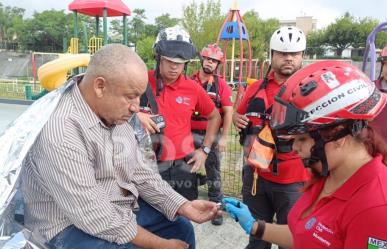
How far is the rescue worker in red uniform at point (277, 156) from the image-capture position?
2852 millimetres

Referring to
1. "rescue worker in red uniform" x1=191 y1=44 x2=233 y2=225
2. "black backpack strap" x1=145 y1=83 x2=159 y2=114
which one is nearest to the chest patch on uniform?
"black backpack strap" x1=145 y1=83 x2=159 y2=114

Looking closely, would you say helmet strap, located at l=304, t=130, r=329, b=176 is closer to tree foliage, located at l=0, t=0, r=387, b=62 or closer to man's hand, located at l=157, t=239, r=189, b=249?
man's hand, located at l=157, t=239, r=189, b=249

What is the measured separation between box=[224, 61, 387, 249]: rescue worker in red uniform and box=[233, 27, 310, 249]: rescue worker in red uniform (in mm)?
1319

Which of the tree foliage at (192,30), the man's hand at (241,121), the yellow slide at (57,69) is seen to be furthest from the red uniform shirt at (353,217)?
the tree foliage at (192,30)

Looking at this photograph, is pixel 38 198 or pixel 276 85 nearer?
pixel 38 198

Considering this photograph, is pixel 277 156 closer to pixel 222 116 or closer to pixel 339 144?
pixel 339 144

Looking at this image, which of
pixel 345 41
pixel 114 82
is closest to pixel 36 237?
pixel 114 82

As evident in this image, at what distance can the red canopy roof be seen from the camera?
11.7 m

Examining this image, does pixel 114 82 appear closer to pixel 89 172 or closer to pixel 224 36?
pixel 89 172

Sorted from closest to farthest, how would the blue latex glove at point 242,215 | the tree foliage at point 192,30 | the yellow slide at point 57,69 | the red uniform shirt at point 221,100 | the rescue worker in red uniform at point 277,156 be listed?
the yellow slide at point 57,69
the blue latex glove at point 242,215
the rescue worker in red uniform at point 277,156
the red uniform shirt at point 221,100
the tree foliage at point 192,30

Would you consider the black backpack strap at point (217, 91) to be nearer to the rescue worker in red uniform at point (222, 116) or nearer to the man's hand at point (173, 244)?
the rescue worker in red uniform at point (222, 116)

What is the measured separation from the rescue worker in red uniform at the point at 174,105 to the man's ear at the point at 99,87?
1158mm

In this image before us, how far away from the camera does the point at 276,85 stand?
304 centimetres

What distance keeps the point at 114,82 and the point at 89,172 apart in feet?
1.38
